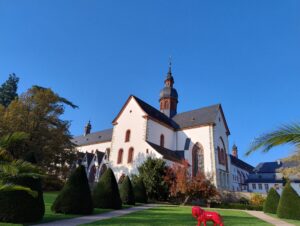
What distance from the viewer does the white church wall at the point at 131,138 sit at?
3494 cm

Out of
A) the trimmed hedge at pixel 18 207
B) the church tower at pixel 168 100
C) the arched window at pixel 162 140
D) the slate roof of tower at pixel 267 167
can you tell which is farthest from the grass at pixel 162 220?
the slate roof of tower at pixel 267 167

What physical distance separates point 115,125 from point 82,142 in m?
24.7

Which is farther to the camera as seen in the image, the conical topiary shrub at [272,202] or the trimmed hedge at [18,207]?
the conical topiary shrub at [272,202]

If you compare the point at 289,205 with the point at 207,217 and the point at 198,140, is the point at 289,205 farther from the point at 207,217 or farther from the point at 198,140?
the point at 198,140

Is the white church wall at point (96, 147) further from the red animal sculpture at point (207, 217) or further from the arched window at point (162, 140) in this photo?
the red animal sculpture at point (207, 217)

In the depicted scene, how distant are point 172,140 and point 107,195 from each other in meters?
24.1

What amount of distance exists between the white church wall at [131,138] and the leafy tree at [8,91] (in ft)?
65.9

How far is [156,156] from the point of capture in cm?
3219

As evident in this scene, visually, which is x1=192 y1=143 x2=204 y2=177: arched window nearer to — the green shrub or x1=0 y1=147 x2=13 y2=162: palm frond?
the green shrub

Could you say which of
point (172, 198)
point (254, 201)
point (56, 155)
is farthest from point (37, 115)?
point (254, 201)

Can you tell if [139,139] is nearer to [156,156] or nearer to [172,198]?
[156,156]

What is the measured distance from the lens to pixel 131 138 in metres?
37.3

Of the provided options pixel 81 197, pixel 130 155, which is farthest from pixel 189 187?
pixel 81 197

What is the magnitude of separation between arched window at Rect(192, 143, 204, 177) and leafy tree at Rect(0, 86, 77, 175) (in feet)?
57.5
